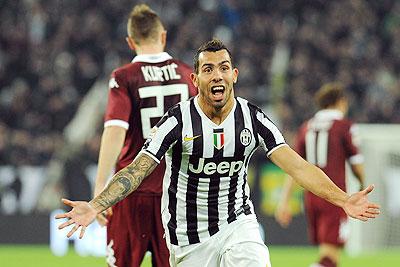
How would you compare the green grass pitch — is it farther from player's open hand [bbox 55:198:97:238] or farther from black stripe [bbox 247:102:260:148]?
player's open hand [bbox 55:198:97:238]

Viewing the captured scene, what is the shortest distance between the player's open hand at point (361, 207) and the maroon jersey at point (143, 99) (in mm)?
1614

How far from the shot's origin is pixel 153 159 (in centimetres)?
555

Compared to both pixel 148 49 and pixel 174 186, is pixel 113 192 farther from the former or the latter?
pixel 148 49

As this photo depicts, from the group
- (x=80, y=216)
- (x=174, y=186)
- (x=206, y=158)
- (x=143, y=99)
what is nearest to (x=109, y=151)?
(x=143, y=99)

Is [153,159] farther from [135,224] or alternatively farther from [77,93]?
[77,93]

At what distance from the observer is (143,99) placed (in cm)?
656

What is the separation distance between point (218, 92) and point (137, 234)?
55.3 inches

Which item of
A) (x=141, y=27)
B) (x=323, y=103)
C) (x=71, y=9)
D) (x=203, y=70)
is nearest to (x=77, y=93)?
(x=71, y=9)

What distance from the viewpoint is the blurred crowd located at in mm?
17047

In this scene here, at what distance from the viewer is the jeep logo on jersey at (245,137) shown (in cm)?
568

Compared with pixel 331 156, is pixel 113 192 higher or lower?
higher

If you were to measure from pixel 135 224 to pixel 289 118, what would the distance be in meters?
10.2

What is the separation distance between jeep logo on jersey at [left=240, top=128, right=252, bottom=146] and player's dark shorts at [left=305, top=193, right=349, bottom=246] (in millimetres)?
4265

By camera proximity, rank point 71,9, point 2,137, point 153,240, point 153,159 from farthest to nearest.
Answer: point 71,9
point 2,137
point 153,240
point 153,159
